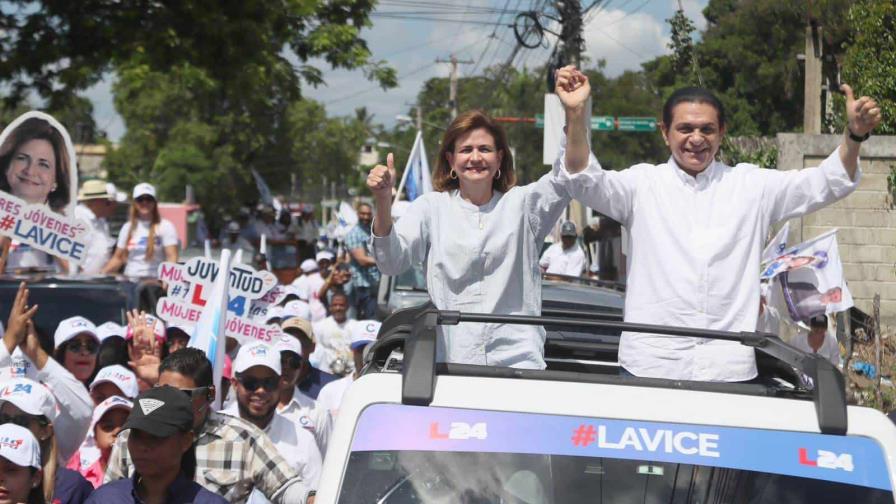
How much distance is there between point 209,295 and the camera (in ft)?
25.3

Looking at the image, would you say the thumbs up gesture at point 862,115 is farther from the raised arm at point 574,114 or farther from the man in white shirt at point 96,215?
the man in white shirt at point 96,215

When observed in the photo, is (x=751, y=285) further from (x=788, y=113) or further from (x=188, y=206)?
(x=188, y=206)

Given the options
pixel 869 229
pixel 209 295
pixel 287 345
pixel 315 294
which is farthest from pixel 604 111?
pixel 287 345

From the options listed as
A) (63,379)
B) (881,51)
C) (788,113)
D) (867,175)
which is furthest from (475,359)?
(788,113)

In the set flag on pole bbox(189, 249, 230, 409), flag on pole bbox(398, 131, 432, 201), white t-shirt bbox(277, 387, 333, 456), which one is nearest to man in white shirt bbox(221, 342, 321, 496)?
white t-shirt bbox(277, 387, 333, 456)

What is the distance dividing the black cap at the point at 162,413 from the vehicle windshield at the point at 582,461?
3.51 feet

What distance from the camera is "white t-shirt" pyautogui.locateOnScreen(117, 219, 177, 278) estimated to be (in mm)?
10375

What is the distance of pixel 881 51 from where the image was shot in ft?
26.6

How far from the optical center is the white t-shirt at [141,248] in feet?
34.0

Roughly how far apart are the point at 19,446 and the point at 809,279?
468 centimetres

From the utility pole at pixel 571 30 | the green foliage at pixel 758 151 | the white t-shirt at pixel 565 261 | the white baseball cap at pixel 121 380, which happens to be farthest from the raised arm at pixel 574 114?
the utility pole at pixel 571 30

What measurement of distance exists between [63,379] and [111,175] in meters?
57.6

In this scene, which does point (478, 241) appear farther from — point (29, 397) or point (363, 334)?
point (363, 334)

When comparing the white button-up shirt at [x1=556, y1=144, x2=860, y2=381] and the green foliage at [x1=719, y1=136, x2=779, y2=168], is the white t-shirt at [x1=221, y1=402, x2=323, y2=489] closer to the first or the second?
the white button-up shirt at [x1=556, y1=144, x2=860, y2=381]
